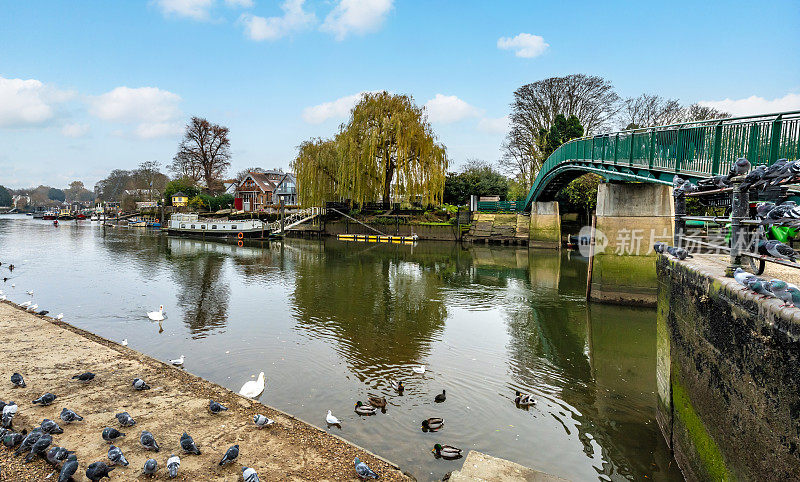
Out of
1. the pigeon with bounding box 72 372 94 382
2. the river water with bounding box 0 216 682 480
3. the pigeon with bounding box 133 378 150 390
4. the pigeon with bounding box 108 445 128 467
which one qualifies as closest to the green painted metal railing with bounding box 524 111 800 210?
the river water with bounding box 0 216 682 480

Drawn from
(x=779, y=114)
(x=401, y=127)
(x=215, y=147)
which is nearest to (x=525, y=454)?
(x=779, y=114)

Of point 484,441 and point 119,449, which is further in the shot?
point 484,441

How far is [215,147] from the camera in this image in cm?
7381

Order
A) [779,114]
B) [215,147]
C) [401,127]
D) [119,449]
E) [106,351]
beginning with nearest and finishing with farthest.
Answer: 1. [119,449]
2. [779,114]
3. [106,351]
4. [401,127]
5. [215,147]

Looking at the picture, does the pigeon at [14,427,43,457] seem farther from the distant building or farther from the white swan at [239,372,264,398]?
the distant building

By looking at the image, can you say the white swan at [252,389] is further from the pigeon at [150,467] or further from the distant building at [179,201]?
the distant building at [179,201]

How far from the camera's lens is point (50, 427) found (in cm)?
581

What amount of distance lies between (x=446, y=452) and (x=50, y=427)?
5304 millimetres

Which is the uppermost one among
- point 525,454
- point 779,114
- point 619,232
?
point 779,114

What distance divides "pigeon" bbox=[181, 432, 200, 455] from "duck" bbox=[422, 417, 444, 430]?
11.2 feet

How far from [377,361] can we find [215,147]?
238 feet

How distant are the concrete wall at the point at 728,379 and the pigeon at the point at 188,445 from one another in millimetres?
5848

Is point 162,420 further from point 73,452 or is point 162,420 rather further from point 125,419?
point 73,452

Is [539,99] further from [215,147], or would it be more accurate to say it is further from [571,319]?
[215,147]
